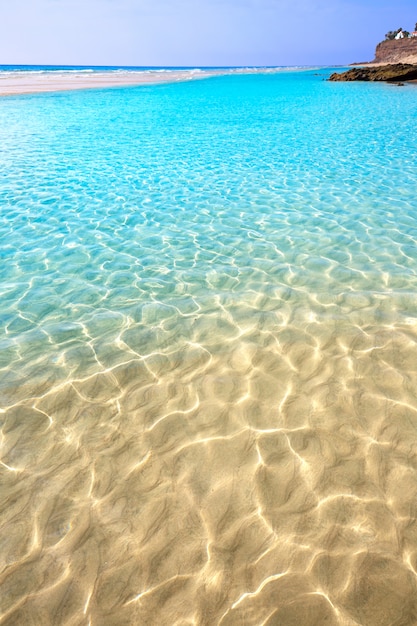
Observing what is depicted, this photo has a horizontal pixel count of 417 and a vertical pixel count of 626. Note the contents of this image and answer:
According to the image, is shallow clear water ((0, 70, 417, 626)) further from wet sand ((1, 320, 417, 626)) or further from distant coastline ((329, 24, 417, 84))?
distant coastline ((329, 24, 417, 84))

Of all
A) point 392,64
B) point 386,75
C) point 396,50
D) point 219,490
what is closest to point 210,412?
point 219,490

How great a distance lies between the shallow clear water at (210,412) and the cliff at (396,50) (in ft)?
330

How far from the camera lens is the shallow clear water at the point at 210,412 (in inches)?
86.6

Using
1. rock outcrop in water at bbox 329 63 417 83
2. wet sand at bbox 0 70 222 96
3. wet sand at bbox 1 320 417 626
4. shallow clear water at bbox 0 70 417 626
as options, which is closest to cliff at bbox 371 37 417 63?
rock outcrop in water at bbox 329 63 417 83

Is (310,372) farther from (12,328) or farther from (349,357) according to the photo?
(12,328)

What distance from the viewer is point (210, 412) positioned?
3.29 m

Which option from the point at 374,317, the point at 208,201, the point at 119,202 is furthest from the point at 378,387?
the point at 119,202

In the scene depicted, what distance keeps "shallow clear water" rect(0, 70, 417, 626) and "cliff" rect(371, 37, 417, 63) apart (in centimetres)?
10050

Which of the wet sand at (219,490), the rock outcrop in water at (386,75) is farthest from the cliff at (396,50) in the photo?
the wet sand at (219,490)

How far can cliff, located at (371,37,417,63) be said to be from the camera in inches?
3411

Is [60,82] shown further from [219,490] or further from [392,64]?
[219,490]

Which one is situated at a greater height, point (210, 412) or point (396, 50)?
point (396, 50)

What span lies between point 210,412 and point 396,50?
4638 inches

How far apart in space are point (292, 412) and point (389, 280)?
9.06ft
